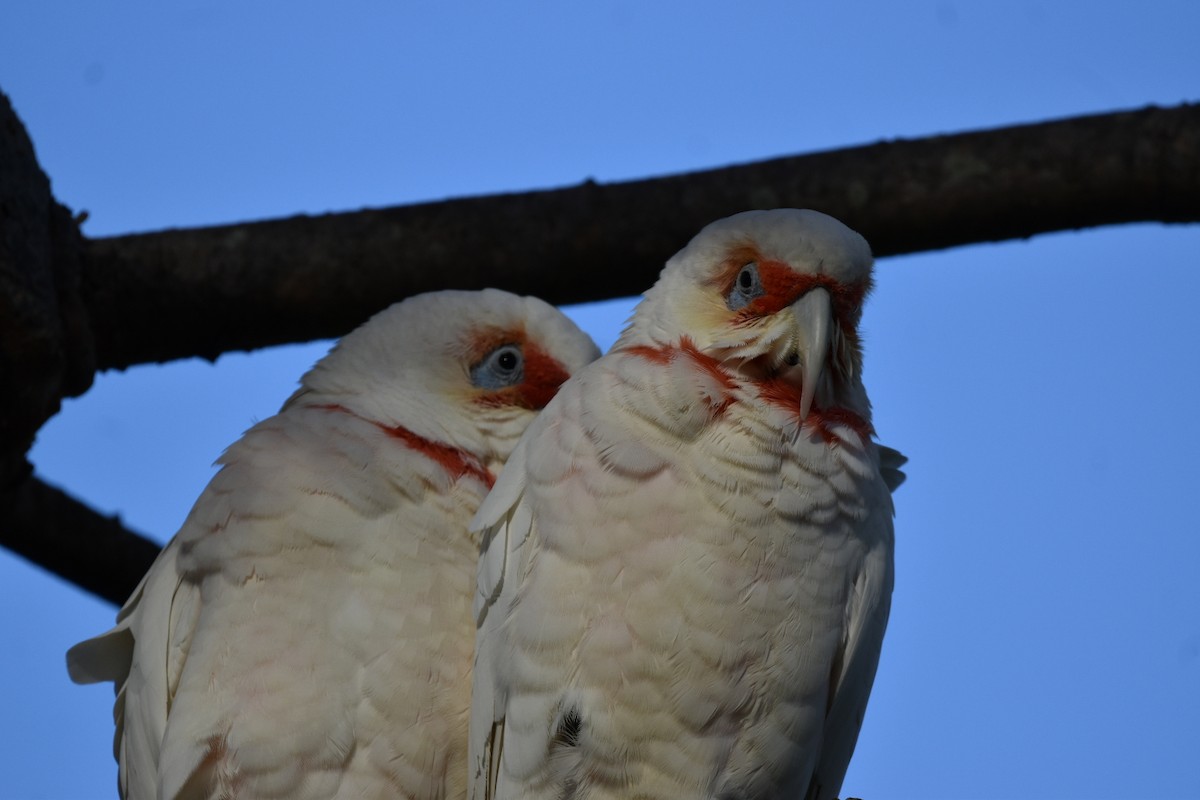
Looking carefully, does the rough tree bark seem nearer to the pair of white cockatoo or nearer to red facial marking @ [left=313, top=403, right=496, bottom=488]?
red facial marking @ [left=313, top=403, right=496, bottom=488]

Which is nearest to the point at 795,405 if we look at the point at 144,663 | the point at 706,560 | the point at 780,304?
the point at 780,304

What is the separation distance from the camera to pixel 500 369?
386cm

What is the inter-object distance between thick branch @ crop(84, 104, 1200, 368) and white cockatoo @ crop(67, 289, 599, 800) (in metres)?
1.07

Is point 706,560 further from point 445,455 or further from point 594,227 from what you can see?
point 594,227

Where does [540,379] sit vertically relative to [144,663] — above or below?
above

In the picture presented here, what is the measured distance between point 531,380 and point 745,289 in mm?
921

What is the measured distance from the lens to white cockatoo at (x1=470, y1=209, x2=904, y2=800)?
2.82 m

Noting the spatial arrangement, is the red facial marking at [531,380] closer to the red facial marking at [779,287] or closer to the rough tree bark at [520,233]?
the red facial marking at [779,287]

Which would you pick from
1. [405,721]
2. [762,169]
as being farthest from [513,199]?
[405,721]

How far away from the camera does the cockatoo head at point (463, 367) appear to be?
3.76 metres

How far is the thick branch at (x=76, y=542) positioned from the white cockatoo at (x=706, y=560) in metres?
2.92

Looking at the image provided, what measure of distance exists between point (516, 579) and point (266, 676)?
623 mm

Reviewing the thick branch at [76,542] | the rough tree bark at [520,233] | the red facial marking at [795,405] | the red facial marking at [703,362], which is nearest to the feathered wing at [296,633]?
the red facial marking at [703,362]

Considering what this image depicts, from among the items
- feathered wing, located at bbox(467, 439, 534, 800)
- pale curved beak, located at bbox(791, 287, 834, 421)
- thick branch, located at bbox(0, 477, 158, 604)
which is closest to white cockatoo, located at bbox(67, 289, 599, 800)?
feathered wing, located at bbox(467, 439, 534, 800)
